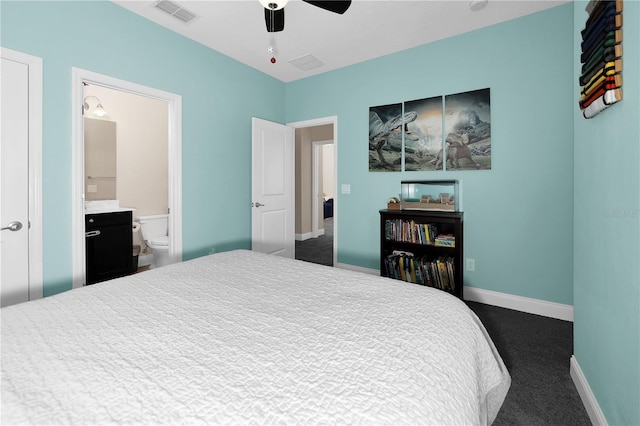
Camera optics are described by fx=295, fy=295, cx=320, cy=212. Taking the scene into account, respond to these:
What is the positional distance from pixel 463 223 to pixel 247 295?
2522 mm

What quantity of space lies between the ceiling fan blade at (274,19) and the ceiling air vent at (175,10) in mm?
1040

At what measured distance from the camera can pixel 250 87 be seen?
3820 millimetres

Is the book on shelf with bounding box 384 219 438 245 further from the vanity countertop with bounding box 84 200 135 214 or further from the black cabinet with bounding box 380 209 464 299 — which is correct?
the vanity countertop with bounding box 84 200 135 214

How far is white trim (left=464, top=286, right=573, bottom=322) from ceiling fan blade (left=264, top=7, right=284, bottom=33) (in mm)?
2989

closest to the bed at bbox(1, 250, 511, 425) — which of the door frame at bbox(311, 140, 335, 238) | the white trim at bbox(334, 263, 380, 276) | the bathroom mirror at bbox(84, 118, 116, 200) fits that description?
the white trim at bbox(334, 263, 380, 276)

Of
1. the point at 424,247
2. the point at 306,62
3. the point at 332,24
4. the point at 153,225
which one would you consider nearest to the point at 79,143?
the point at 153,225

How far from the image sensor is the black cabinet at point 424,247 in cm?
280

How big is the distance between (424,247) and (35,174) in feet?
10.9

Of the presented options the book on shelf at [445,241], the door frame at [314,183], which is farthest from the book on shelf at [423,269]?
the door frame at [314,183]

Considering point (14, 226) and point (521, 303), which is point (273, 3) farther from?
point (521, 303)

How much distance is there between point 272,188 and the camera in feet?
13.2

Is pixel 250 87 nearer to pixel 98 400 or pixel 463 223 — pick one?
pixel 463 223

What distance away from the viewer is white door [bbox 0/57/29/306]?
1979 mm

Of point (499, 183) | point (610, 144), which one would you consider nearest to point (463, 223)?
point (499, 183)
